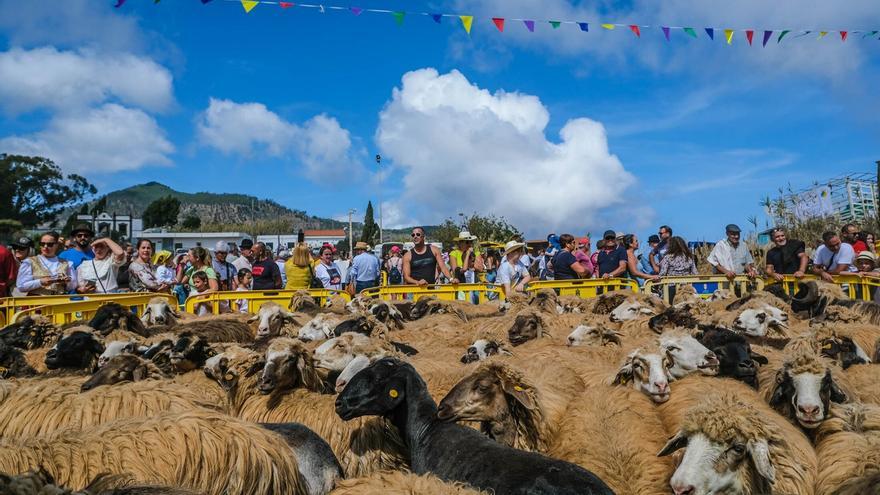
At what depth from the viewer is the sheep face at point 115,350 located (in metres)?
5.68

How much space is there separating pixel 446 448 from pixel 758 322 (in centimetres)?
506

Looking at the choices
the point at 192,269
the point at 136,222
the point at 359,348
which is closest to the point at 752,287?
the point at 359,348

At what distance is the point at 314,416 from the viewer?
4.71m

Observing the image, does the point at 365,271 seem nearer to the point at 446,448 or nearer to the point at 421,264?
the point at 421,264

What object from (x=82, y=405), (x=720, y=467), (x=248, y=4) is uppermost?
(x=248, y=4)

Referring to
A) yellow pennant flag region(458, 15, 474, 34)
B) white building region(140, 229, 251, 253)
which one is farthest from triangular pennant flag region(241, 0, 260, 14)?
white building region(140, 229, 251, 253)

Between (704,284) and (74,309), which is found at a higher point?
(704,284)

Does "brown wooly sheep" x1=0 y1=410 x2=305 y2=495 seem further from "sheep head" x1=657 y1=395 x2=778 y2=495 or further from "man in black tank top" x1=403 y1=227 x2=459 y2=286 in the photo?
"man in black tank top" x1=403 y1=227 x2=459 y2=286

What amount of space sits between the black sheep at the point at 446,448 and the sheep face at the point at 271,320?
414cm

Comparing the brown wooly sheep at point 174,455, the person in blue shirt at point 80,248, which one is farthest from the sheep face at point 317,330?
the person in blue shirt at point 80,248

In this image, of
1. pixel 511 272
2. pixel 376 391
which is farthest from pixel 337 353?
pixel 511 272

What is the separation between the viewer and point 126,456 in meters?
2.92

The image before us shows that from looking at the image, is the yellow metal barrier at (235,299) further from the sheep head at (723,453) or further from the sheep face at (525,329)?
the sheep head at (723,453)

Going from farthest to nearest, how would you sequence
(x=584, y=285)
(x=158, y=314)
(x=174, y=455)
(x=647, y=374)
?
(x=584, y=285)
(x=158, y=314)
(x=647, y=374)
(x=174, y=455)
